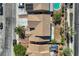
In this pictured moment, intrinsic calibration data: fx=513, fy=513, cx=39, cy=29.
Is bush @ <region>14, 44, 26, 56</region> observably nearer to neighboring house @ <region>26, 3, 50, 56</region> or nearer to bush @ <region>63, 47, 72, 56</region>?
neighboring house @ <region>26, 3, 50, 56</region>

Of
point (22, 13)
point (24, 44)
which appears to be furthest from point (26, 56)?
point (22, 13)

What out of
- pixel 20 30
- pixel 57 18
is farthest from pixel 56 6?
pixel 20 30

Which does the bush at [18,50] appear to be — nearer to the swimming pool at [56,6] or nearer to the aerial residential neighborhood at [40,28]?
the aerial residential neighborhood at [40,28]

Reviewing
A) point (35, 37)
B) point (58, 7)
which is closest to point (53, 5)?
point (58, 7)

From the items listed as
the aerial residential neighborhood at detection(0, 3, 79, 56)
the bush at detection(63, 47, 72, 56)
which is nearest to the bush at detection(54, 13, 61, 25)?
the aerial residential neighborhood at detection(0, 3, 79, 56)

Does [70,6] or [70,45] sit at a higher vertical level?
[70,6]

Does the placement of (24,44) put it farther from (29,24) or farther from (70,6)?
(70,6)

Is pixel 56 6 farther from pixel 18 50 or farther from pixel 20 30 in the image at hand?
pixel 18 50
